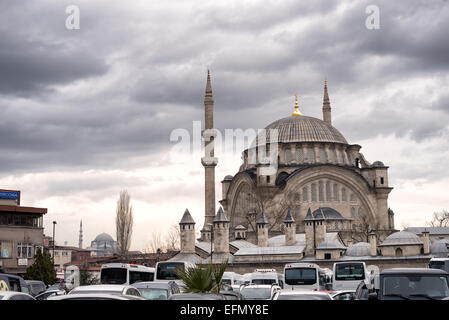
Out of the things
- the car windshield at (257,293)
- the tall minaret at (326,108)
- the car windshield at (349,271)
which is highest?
the tall minaret at (326,108)

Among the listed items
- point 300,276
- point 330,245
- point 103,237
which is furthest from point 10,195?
point 103,237

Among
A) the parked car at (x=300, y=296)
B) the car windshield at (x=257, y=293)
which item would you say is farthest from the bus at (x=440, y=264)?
the parked car at (x=300, y=296)

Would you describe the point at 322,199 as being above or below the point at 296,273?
above

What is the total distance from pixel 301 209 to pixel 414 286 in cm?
6134

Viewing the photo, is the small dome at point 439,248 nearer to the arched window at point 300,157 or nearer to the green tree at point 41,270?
the arched window at point 300,157

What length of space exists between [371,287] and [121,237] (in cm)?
5404

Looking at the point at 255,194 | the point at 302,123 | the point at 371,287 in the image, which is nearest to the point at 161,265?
the point at 371,287

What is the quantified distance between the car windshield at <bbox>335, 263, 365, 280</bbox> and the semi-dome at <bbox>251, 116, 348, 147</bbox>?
52.7 m

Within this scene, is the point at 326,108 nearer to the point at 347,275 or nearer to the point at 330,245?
the point at 330,245

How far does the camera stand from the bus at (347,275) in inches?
1175

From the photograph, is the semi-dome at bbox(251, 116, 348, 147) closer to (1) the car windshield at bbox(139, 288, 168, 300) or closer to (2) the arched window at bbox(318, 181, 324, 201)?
(2) the arched window at bbox(318, 181, 324, 201)

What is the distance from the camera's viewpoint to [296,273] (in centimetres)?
2972

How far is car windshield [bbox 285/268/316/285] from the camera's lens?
2953 cm
